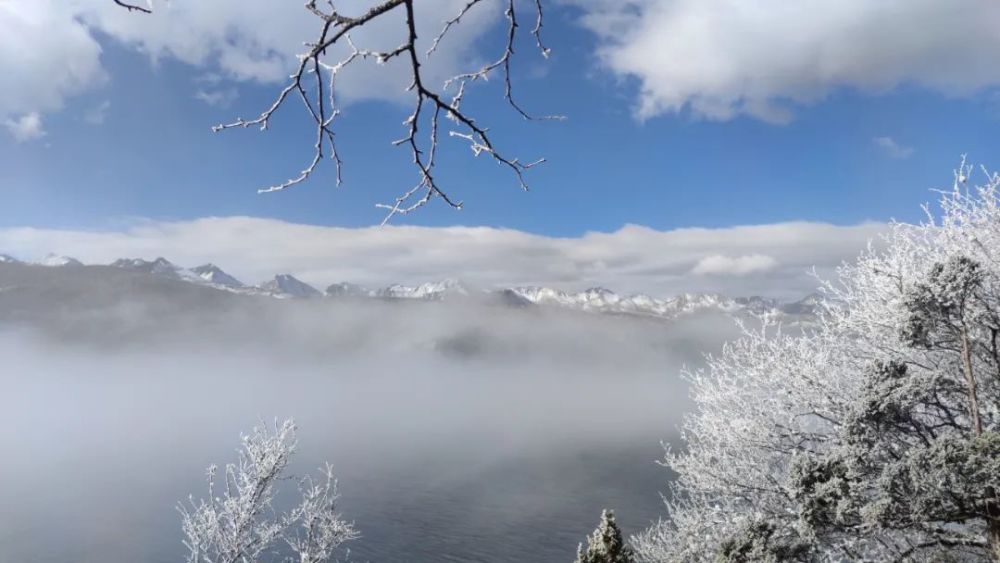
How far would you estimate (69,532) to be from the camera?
7769 cm

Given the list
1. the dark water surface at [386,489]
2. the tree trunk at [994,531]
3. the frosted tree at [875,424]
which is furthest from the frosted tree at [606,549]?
the dark water surface at [386,489]

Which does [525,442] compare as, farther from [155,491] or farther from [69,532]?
[69,532]

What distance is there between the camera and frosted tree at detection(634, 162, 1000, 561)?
42.5 ft

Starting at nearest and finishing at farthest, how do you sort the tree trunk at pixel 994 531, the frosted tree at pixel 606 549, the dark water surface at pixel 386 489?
the tree trunk at pixel 994 531 < the frosted tree at pixel 606 549 < the dark water surface at pixel 386 489

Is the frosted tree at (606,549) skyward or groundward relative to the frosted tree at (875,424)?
groundward

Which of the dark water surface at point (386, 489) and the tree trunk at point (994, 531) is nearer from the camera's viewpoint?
the tree trunk at point (994, 531)

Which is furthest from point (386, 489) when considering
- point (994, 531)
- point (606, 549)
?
point (994, 531)

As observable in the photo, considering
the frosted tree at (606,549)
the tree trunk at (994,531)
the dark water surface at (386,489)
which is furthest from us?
the dark water surface at (386,489)

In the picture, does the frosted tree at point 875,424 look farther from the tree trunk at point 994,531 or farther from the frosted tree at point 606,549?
the frosted tree at point 606,549

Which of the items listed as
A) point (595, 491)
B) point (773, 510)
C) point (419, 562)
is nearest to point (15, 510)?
point (419, 562)

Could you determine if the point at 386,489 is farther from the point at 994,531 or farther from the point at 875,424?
the point at 994,531

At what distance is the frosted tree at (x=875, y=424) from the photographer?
511 inches

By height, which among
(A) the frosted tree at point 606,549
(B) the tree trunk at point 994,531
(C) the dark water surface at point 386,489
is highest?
(B) the tree trunk at point 994,531

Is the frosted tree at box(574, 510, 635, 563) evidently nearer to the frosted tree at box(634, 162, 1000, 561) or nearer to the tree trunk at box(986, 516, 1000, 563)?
the frosted tree at box(634, 162, 1000, 561)
